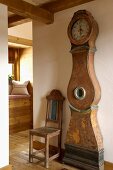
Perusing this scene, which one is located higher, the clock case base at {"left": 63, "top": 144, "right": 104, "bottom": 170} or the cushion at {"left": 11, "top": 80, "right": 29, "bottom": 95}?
the cushion at {"left": 11, "top": 80, "right": 29, "bottom": 95}

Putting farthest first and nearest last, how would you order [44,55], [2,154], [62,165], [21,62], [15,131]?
[21,62] < [15,131] < [44,55] < [62,165] < [2,154]

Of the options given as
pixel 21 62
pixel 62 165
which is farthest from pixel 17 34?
pixel 62 165

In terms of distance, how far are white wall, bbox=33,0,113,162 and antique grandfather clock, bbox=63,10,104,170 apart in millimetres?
96

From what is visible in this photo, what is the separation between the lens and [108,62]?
2.76m

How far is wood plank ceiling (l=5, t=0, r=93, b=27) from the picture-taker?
2803 millimetres

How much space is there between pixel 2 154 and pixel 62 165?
0.87 m

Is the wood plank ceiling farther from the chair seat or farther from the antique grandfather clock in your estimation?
the chair seat

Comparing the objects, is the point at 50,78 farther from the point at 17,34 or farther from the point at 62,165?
the point at 17,34

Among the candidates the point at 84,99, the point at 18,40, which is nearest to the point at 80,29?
the point at 84,99

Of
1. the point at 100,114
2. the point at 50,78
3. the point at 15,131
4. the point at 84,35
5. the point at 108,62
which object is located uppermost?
the point at 84,35

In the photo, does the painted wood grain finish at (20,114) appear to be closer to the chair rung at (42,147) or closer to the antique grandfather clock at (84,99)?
the chair rung at (42,147)

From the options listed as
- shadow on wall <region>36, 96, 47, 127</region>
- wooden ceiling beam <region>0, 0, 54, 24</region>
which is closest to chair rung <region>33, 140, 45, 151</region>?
shadow on wall <region>36, 96, 47, 127</region>

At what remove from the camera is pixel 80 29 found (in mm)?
2828

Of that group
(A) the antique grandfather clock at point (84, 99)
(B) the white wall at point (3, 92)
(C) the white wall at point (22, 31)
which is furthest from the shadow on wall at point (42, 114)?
(C) the white wall at point (22, 31)
